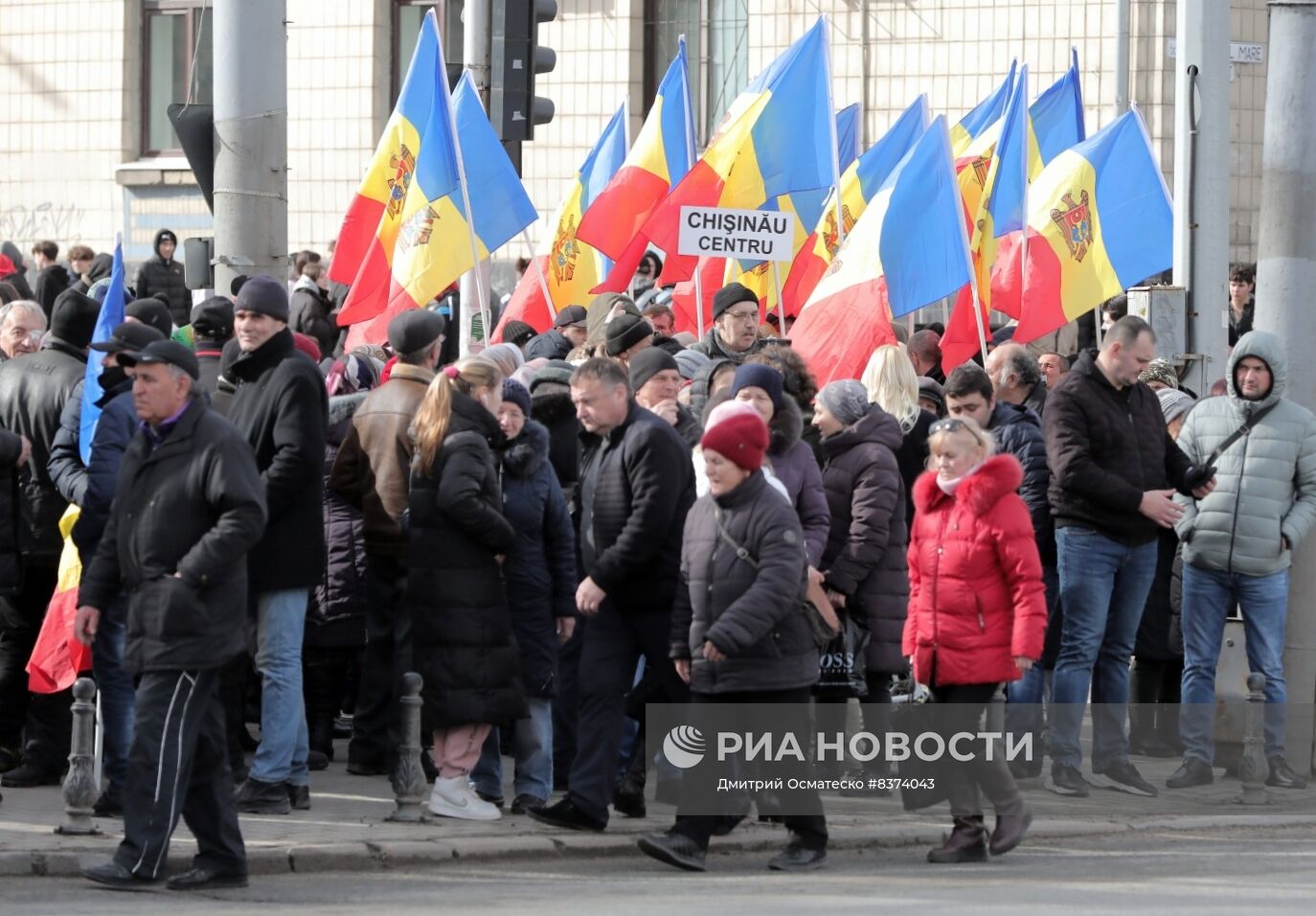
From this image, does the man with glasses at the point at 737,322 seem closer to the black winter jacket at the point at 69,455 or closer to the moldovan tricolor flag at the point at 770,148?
the moldovan tricolor flag at the point at 770,148

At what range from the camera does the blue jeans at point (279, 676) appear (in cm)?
949

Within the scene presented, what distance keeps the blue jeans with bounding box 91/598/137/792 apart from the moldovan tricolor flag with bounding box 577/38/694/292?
6797mm

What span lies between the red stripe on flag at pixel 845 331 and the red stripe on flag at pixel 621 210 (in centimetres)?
243

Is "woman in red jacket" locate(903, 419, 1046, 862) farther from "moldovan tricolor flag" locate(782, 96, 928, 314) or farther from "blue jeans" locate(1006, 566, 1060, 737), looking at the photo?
"moldovan tricolor flag" locate(782, 96, 928, 314)

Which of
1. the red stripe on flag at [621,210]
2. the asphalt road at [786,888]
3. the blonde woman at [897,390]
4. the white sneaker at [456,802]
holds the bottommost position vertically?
the asphalt road at [786,888]

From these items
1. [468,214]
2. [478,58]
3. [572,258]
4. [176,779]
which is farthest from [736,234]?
[176,779]

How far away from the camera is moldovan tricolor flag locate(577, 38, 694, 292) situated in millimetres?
15945

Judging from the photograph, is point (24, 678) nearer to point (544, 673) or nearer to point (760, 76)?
point (544, 673)

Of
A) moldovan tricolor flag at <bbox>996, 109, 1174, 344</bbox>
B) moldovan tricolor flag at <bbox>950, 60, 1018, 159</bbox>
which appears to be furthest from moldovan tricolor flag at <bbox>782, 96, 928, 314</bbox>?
moldovan tricolor flag at <bbox>996, 109, 1174, 344</bbox>

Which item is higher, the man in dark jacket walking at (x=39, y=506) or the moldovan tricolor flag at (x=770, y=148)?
the moldovan tricolor flag at (x=770, y=148)

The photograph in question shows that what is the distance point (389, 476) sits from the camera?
10.1 m

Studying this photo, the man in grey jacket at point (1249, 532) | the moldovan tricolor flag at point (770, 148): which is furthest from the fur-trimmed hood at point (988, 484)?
the moldovan tricolor flag at point (770, 148)

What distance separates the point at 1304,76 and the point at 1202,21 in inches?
124

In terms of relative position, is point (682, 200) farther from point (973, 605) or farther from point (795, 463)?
point (973, 605)
